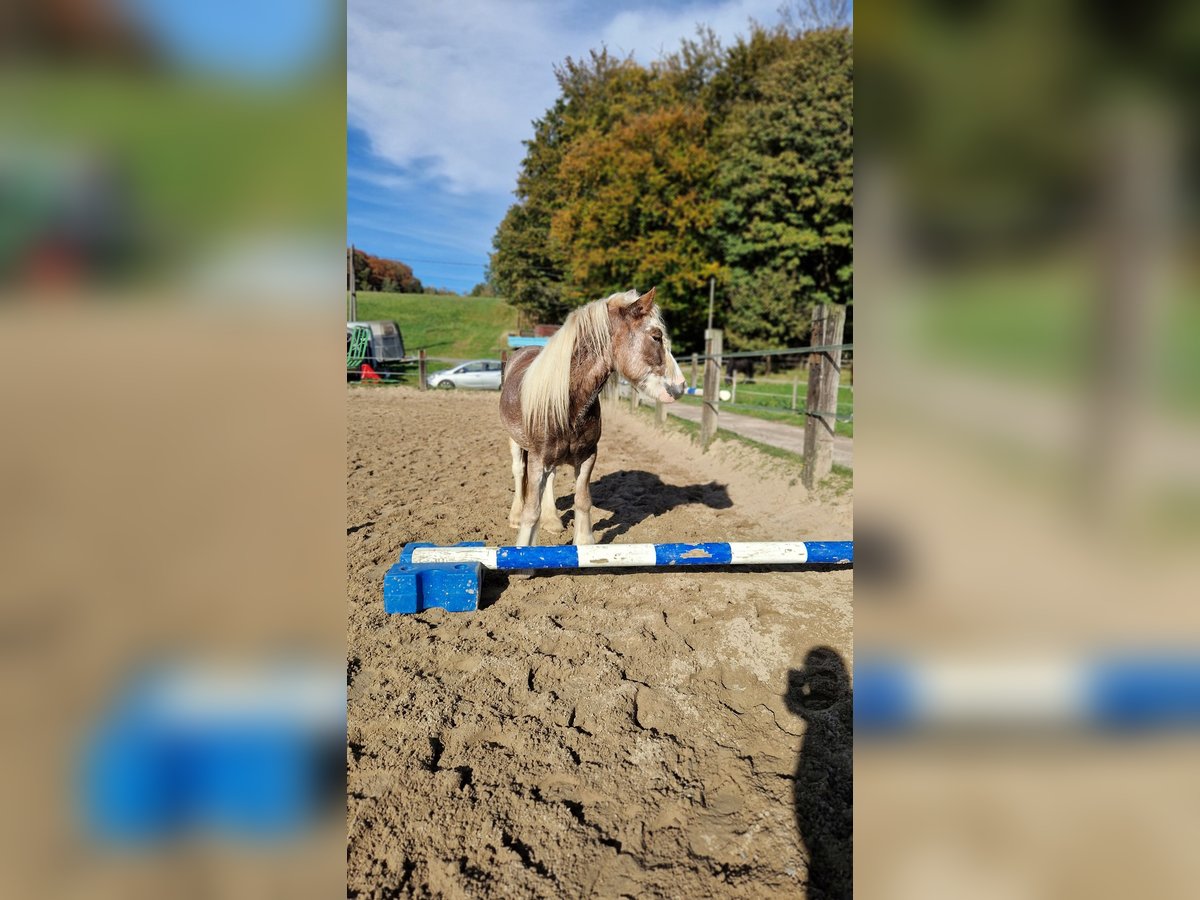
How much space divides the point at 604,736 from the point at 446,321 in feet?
101

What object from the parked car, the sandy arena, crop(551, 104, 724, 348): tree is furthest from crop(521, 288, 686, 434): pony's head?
crop(551, 104, 724, 348): tree

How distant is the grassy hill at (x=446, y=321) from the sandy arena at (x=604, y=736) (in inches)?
923

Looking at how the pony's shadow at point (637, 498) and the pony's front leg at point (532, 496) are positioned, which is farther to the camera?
the pony's shadow at point (637, 498)

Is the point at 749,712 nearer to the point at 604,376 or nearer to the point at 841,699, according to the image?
the point at 841,699

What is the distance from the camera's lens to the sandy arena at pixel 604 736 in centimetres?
145

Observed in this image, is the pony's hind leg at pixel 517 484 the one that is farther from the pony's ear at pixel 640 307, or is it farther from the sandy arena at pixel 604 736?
the pony's ear at pixel 640 307

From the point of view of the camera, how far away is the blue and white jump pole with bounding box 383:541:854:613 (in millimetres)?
2793

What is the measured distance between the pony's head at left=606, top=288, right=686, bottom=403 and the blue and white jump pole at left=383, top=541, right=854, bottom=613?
35.5 inches

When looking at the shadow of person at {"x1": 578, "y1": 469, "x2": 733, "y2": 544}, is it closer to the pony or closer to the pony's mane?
the pony

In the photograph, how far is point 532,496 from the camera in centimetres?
347

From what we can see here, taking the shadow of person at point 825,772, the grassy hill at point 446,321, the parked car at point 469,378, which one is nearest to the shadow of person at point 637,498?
the shadow of person at point 825,772

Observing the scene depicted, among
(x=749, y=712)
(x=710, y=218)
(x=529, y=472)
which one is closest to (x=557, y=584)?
(x=529, y=472)
